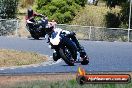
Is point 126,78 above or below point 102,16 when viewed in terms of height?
above

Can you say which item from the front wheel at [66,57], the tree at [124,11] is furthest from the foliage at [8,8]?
the front wheel at [66,57]

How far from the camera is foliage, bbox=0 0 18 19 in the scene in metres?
42.3

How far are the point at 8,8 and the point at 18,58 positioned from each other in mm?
23478

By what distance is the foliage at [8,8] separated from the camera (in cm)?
4234

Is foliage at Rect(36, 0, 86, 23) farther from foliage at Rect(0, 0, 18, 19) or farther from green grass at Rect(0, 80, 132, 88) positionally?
green grass at Rect(0, 80, 132, 88)

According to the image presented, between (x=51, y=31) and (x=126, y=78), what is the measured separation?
192 cm

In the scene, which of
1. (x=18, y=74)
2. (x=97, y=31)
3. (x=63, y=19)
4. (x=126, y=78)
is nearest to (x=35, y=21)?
(x=18, y=74)

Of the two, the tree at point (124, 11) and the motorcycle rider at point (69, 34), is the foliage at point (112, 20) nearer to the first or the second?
the tree at point (124, 11)

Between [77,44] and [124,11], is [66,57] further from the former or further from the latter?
[124,11]

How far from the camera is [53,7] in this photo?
41.5 m

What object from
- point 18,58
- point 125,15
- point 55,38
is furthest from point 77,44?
point 125,15

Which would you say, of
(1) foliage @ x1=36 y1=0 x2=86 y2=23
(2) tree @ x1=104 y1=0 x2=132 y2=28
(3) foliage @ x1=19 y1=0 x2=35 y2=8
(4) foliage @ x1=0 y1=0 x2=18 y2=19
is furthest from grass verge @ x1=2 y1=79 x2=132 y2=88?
(3) foliage @ x1=19 y1=0 x2=35 y2=8

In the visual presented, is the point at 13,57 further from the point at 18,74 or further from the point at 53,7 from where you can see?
the point at 53,7

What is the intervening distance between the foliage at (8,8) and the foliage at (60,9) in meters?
2.52
